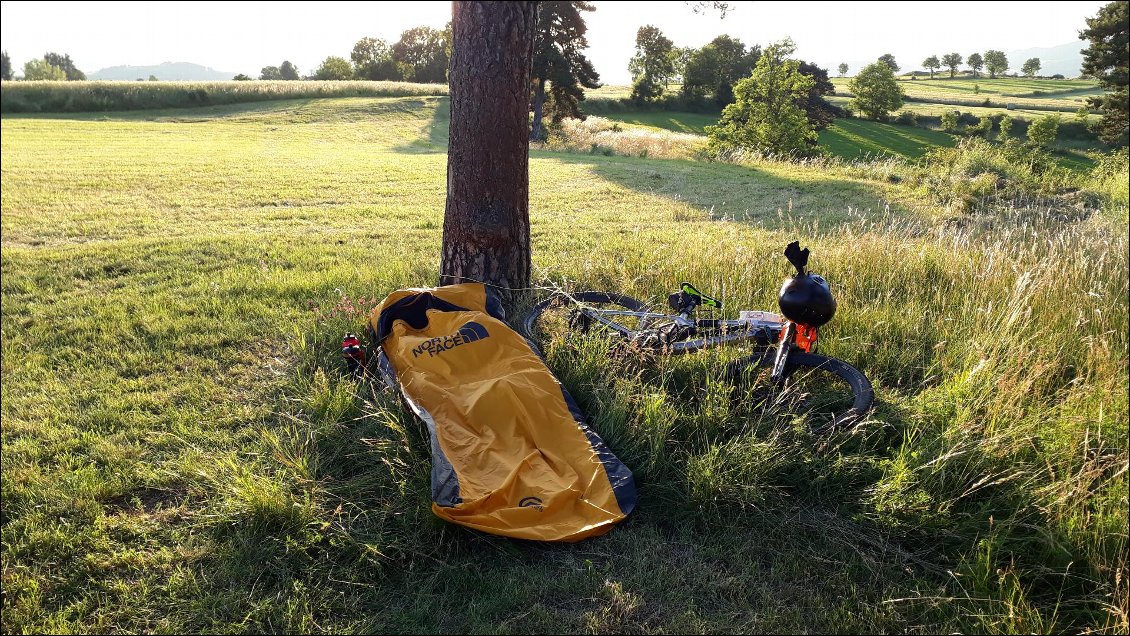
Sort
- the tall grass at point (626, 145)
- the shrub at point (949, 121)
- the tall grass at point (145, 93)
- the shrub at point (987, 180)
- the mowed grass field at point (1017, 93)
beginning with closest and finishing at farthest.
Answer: the shrub at point (987, 180), the tall grass at point (626, 145), the tall grass at point (145, 93), the shrub at point (949, 121), the mowed grass field at point (1017, 93)

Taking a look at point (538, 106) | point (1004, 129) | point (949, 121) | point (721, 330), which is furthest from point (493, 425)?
point (949, 121)

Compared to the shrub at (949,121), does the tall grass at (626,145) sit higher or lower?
lower

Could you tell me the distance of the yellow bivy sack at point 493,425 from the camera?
2.78 metres

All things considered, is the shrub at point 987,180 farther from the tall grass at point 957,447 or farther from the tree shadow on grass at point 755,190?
the tall grass at point 957,447

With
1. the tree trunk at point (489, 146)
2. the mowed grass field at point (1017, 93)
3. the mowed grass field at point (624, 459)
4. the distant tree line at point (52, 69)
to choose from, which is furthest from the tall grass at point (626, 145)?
the distant tree line at point (52, 69)

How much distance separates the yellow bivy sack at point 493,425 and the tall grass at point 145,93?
124 ft

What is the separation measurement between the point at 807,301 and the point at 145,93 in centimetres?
4092

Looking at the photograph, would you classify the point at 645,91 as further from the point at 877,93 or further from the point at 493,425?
the point at 493,425

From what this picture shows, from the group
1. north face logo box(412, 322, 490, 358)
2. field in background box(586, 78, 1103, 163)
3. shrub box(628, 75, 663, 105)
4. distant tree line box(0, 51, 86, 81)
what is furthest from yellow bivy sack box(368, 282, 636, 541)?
distant tree line box(0, 51, 86, 81)

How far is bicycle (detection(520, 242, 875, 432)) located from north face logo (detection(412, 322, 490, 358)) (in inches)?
19.7

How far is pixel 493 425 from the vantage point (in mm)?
3207

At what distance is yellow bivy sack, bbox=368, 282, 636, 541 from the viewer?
2775 mm

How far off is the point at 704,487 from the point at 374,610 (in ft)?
5.03

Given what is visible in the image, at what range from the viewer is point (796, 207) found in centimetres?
1056
